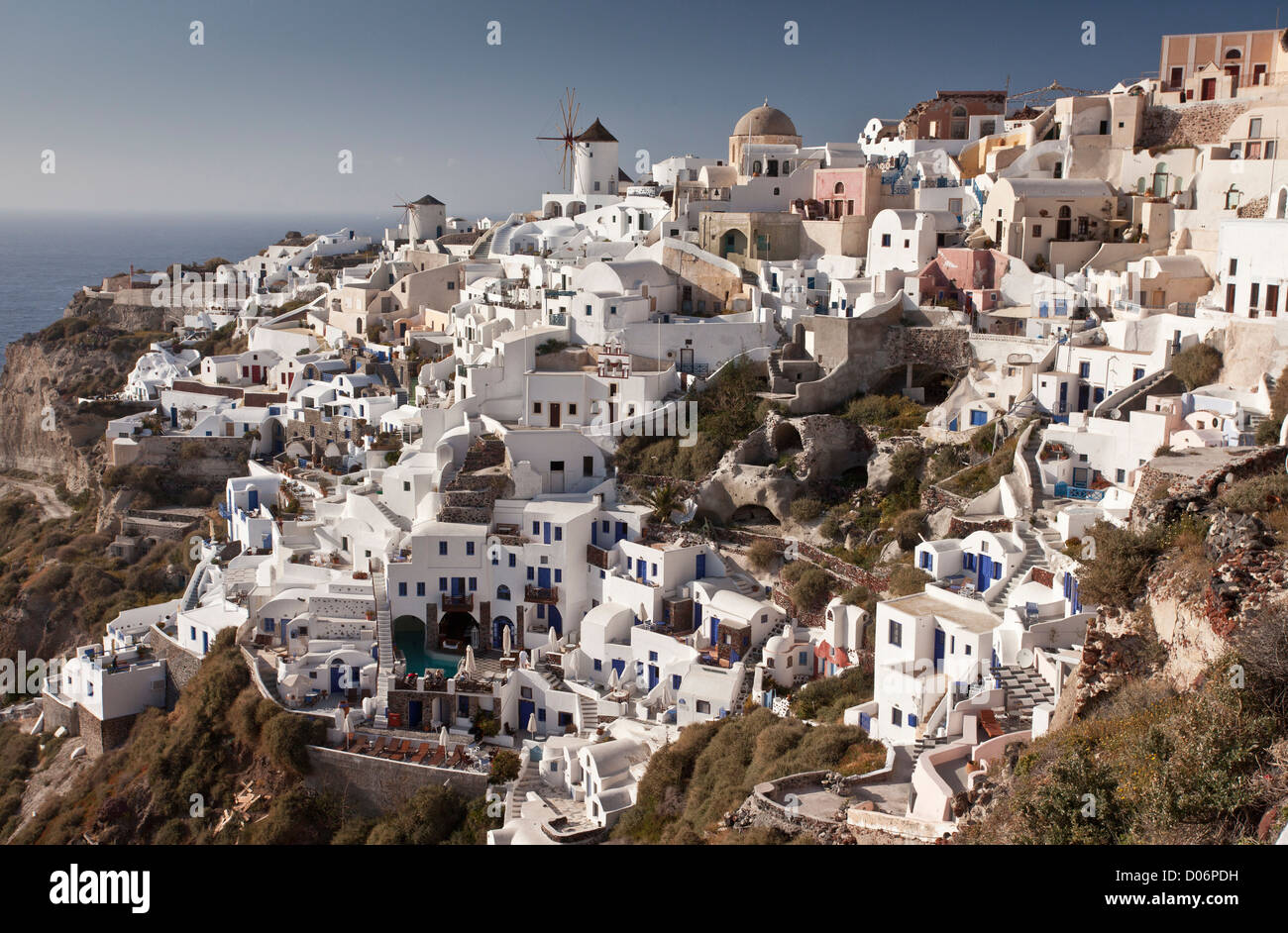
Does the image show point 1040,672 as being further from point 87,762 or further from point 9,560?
point 9,560

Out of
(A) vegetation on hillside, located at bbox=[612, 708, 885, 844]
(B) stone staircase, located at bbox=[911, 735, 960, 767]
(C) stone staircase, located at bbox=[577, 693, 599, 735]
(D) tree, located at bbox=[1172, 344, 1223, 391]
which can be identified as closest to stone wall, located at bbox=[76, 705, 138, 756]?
(C) stone staircase, located at bbox=[577, 693, 599, 735]

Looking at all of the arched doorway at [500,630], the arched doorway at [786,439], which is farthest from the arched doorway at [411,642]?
the arched doorway at [786,439]

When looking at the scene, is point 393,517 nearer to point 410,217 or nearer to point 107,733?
point 107,733

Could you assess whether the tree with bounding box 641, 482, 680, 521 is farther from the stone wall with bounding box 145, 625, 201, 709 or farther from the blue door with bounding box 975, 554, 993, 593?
the stone wall with bounding box 145, 625, 201, 709

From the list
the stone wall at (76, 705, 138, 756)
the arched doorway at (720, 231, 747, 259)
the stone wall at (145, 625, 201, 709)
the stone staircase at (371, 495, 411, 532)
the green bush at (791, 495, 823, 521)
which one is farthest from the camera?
the arched doorway at (720, 231, 747, 259)

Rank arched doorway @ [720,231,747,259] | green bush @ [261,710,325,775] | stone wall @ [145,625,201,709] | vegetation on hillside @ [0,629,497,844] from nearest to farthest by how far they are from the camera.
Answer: vegetation on hillside @ [0,629,497,844], green bush @ [261,710,325,775], stone wall @ [145,625,201,709], arched doorway @ [720,231,747,259]

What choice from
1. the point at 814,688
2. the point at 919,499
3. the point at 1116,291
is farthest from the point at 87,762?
the point at 1116,291

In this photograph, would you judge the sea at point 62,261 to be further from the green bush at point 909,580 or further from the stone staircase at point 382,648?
the green bush at point 909,580
